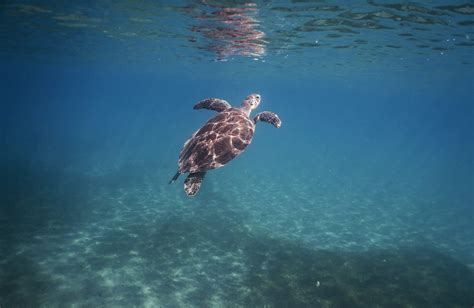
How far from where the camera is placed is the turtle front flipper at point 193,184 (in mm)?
9758

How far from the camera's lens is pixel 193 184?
10.0 meters

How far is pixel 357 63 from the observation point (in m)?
37.7

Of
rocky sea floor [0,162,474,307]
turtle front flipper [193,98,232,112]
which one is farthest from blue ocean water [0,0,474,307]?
turtle front flipper [193,98,232,112]

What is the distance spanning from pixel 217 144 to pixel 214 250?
7.92 meters

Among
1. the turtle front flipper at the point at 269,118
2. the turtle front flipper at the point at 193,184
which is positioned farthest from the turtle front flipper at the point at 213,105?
the turtle front flipper at the point at 193,184

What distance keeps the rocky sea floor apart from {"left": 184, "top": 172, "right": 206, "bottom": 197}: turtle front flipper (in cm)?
520

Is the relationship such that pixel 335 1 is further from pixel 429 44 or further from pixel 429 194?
pixel 429 194

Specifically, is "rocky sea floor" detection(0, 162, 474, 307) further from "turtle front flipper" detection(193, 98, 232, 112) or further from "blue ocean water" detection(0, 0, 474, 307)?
"turtle front flipper" detection(193, 98, 232, 112)

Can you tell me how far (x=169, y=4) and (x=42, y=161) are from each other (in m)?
23.6

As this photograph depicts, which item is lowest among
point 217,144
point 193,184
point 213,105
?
point 193,184

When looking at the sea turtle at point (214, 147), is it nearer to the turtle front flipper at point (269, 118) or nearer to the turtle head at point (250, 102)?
the turtle front flipper at point (269, 118)

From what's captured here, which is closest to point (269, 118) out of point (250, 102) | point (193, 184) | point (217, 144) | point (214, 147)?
point (250, 102)

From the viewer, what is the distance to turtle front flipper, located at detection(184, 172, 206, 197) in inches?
384

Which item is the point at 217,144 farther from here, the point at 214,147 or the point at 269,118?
the point at 269,118
